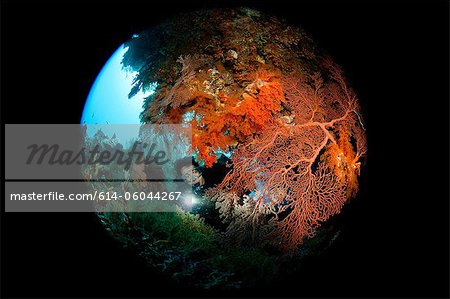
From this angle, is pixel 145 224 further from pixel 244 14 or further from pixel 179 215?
A: pixel 244 14

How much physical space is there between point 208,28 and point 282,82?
2.82 feet

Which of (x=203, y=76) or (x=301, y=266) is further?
(x=301, y=266)

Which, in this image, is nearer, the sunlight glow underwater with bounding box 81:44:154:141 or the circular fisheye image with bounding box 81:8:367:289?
the circular fisheye image with bounding box 81:8:367:289

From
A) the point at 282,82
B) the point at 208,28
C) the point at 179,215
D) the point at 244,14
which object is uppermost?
the point at 244,14

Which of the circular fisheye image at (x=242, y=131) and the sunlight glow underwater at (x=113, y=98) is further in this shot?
the sunlight glow underwater at (x=113, y=98)

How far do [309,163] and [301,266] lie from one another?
132cm

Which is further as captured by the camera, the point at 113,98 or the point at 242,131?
the point at 113,98

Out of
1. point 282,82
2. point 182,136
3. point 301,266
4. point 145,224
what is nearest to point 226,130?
point 182,136

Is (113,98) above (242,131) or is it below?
above

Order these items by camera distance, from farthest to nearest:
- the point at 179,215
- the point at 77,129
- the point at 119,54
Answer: the point at 77,129
the point at 119,54
the point at 179,215

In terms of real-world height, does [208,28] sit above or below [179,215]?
above

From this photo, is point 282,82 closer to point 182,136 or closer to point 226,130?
point 226,130

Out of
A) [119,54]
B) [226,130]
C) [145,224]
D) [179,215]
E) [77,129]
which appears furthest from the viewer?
[77,129]

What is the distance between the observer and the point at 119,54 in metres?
3.20
